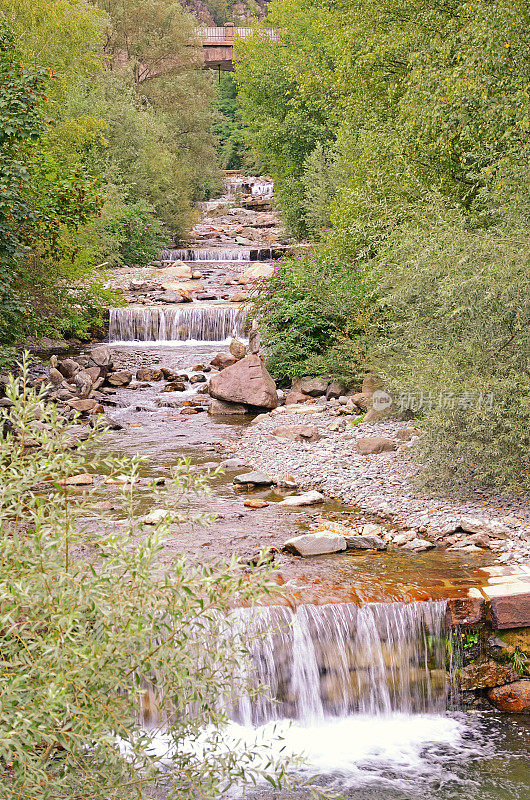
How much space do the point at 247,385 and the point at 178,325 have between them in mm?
6299

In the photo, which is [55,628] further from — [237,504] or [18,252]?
[18,252]

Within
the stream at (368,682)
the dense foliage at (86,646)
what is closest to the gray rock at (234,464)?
the stream at (368,682)

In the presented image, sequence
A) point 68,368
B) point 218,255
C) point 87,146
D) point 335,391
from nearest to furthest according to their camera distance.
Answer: point 335,391
point 68,368
point 87,146
point 218,255

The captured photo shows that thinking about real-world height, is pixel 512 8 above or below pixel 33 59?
below

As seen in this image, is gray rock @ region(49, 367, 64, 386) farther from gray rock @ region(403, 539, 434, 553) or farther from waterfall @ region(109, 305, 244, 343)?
gray rock @ region(403, 539, 434, 553)

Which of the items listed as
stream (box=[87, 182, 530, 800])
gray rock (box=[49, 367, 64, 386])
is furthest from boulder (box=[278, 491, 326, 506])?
gray rock (box=[49, 367, 64, 386])

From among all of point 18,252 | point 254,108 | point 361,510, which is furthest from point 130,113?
point 361,510

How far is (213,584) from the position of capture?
12.0 feet

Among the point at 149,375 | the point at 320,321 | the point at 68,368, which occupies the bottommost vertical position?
the point at 149,375

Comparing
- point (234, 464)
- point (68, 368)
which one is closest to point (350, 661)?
point (234, 464)

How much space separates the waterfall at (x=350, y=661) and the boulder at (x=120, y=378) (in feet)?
34.3

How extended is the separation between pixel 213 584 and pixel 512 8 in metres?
8.77

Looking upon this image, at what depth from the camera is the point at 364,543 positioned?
25.9ft

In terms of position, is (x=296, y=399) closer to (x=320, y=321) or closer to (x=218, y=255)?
(x=320, y=321)
